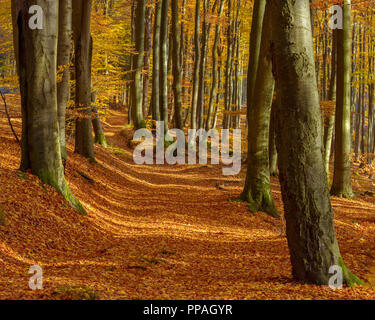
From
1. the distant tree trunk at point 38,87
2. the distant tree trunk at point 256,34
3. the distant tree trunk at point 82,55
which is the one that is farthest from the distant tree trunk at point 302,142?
the distant tree trunk at point 82,55

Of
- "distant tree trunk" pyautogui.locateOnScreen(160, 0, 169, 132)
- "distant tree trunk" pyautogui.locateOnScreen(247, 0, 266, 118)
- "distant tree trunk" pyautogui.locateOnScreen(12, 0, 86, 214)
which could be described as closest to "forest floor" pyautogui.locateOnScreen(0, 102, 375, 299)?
"distant tree trunk" pyautogui.locateOnScreen(12, 0, 86, 214)

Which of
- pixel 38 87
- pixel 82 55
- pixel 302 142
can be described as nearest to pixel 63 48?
pixel 82 55

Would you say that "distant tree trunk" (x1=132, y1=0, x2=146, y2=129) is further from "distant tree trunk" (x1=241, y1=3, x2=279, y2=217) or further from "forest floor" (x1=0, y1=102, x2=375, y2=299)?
"distant tree trunk" (x1=241, y1=3, x2=279, y2=217)

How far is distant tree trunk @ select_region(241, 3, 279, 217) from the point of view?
380 inches

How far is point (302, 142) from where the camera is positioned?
4.39 meters

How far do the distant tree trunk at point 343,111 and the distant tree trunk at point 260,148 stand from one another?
374cm

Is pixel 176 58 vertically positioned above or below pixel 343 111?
above

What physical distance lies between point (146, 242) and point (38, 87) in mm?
3516

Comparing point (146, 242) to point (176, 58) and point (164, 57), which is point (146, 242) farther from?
point (176, 58)

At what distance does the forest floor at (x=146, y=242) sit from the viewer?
442cm

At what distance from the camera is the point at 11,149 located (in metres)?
10.2
